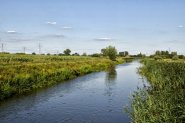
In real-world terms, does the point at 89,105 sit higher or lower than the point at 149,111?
lower

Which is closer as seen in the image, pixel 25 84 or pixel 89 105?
pixel 89 105

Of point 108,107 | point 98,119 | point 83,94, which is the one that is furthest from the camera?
point 83,94

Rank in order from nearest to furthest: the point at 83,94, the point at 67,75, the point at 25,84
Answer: the point at 83,94, the point at 25,84, the point at 67,75

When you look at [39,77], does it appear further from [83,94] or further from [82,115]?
[82,115]

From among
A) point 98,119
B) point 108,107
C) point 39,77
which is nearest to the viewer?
point 98,119

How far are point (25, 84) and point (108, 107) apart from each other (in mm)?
12812

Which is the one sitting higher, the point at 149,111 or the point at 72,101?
the point at 149,111

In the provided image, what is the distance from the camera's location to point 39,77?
1487 inches

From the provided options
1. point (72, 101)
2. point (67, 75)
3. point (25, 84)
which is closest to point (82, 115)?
point (72, 101)

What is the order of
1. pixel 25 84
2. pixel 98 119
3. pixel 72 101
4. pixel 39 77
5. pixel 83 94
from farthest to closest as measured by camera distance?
pixel 39 77 < pixel 25 84 < pixel 83 94 < pixel 72 101 < pixel 98 119

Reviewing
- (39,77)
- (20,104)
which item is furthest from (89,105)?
(39,77)

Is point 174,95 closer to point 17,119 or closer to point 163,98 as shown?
point 163,98

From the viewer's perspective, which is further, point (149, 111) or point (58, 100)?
point (58, 100)

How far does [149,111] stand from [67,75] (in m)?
37.2
